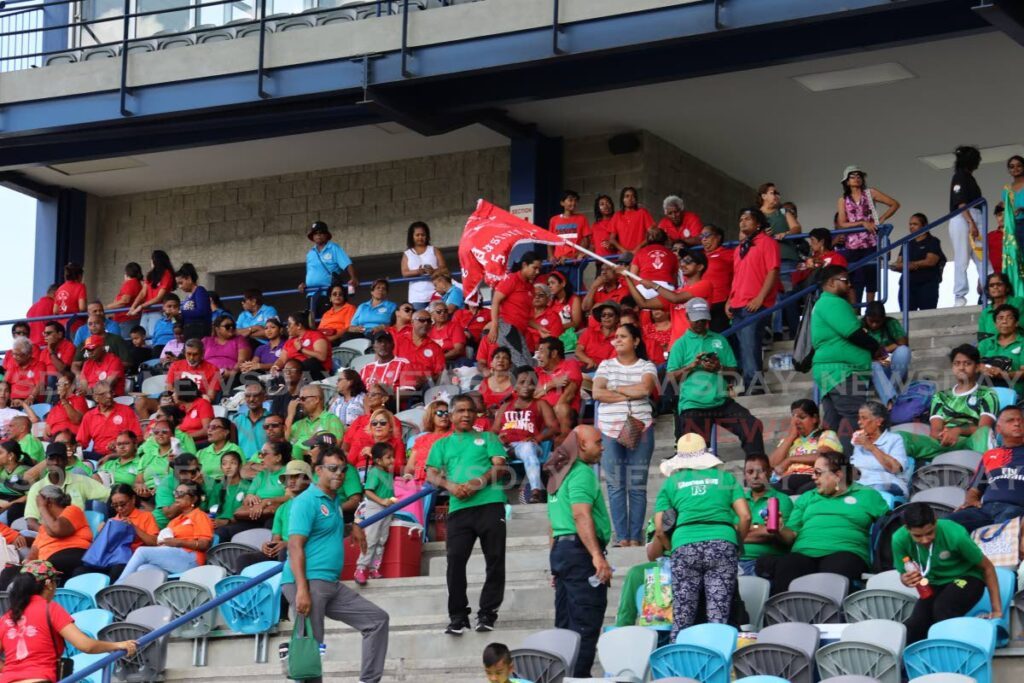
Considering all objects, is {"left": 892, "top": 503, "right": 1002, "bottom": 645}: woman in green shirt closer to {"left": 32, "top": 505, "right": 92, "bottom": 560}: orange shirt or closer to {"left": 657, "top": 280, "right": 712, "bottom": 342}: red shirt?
{"left": 657, "top": 280, "right": 712, "bottom": 342}: red shirt

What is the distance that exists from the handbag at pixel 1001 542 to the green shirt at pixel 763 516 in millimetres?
1329

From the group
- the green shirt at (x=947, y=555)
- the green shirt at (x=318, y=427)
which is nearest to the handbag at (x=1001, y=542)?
the green shirt at (x=947, y=555)

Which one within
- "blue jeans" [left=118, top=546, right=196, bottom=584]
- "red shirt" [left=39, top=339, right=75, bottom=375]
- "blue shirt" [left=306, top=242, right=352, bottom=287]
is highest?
"blue shirt" [left=306, top=242, right=352, bottom=287]

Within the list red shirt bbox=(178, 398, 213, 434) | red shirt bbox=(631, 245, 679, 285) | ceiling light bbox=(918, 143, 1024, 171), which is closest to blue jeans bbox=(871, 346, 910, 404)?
red shirt bbox=(631, 245, 679, 285)

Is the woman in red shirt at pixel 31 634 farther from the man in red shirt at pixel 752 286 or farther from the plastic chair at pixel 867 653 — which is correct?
the man in red shirt at pixel 752 286

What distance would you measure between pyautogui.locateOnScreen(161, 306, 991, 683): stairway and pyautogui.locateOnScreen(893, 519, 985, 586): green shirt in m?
2.38

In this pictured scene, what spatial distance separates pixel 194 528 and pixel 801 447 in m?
4.76

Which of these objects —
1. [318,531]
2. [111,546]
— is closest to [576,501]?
[318,531]

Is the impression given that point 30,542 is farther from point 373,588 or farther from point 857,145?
point 857,145

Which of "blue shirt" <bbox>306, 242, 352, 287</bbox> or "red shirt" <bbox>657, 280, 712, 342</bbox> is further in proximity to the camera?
"blue shirt" <bbox>306, 242, 352, 287</bbox>

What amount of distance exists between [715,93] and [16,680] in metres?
11.1

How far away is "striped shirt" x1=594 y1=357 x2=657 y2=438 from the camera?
1347 centimetres

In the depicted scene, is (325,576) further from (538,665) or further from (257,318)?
(257,318)

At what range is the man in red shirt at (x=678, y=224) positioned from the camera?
17.8 meters
